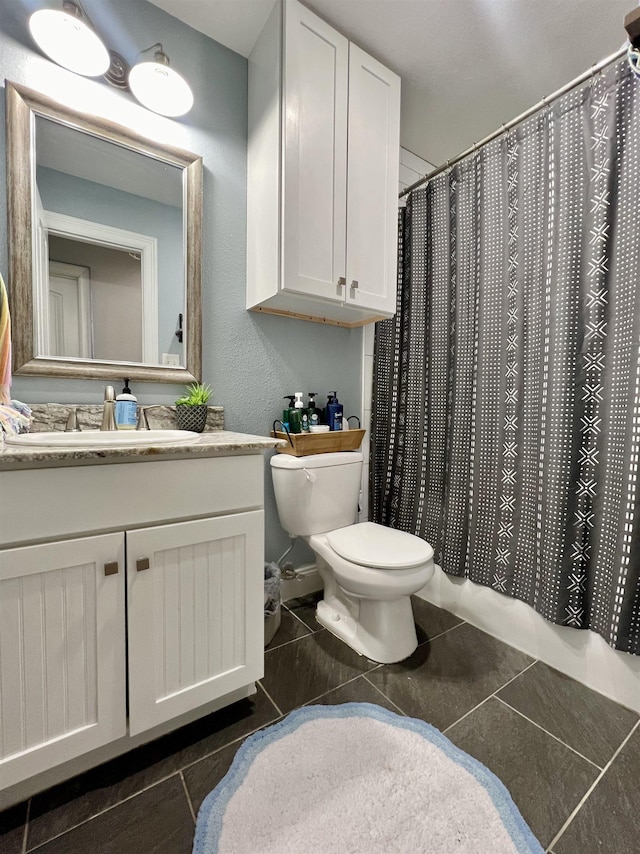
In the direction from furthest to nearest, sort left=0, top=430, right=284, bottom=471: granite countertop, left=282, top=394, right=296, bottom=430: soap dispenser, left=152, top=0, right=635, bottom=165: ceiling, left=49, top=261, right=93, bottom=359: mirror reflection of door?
left=282, top=394, right=296, bottom=430: soap dispenser < left=152, top=0, right=635, bottom=165: ceiling < left=49, top=261, right=93, bottom=359: mirror reflection of door < left=0, top=430, right=284, bottom=471: granite countertop

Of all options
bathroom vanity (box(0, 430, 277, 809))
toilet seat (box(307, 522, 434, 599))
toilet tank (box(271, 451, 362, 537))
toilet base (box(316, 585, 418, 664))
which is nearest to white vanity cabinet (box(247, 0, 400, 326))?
toilet tank (box(271, 451, 362, 537))

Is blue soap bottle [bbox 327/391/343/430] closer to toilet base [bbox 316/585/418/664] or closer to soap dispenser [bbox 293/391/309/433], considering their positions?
soap dispenser [bbox 293/391/309/433]

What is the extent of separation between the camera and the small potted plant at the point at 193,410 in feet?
4.61

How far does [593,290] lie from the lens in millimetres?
1221

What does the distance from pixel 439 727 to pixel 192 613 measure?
815 mm

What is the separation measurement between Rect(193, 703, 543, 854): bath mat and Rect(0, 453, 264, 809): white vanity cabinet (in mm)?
216

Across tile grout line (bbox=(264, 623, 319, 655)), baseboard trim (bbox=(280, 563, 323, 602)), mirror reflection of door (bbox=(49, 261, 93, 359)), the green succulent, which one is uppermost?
mirror reflection of door (bbox=(49, 261, 93, 359))

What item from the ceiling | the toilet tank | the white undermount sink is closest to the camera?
the white undermount sink

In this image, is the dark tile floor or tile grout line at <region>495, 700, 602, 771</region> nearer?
the dark tile floor

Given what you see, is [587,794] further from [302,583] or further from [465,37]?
[465,37]

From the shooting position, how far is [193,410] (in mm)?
1411

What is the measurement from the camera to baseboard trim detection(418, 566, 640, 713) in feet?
4.00

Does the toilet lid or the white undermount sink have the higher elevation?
the white undermount sink

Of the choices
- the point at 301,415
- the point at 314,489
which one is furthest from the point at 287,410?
the point at 314,489
